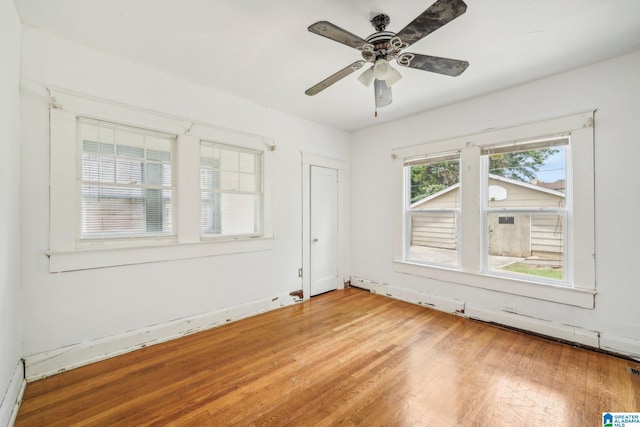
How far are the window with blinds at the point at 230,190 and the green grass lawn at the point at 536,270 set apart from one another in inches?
124

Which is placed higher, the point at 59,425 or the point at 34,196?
the point at 34,196

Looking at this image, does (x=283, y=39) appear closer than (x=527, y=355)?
Yes

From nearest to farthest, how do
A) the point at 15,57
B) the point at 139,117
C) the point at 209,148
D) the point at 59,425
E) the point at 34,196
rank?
1. the point at 59,425
2. the point at 15,57
3. the point at 34,196
4. the point at 139,117
5. the point at 209,148

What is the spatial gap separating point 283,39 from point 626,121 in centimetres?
318

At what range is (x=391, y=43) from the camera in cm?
190

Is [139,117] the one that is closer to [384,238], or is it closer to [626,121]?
[384,238]

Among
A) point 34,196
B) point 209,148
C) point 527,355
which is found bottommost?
point 527,355

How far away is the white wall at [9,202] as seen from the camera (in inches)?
63.8

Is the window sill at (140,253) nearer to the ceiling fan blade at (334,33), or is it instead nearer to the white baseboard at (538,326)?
the ceiling fan blade at (334,33)

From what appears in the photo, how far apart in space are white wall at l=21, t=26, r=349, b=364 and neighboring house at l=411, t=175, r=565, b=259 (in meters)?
2.29

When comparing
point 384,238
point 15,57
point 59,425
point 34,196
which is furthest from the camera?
point 384,238

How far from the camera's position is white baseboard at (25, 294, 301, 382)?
2129mm

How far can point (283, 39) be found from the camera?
2.22m

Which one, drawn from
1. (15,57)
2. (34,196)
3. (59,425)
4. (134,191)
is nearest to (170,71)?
(15,57)
